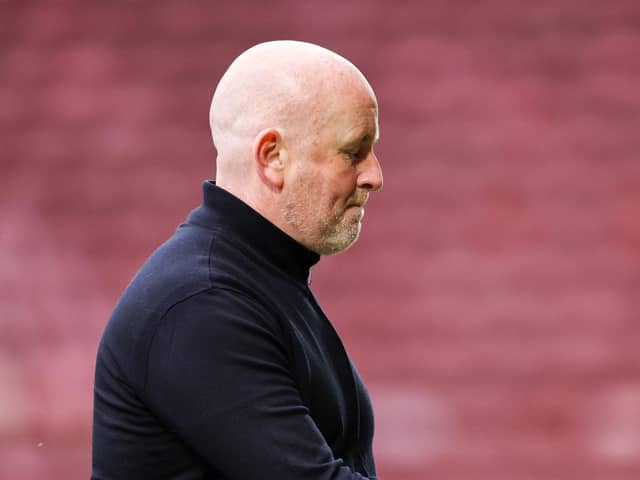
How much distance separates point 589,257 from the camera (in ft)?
11.3

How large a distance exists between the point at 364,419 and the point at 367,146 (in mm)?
360

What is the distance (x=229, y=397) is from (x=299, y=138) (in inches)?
13.5

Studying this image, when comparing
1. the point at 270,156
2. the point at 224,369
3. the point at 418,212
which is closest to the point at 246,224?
the point at 270,156

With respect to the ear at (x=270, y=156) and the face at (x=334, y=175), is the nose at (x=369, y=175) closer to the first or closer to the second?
the face at (x=334, y=175)

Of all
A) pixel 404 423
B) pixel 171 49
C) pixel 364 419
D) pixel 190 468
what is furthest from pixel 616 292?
pixel 190 468

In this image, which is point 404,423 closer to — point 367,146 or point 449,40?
point 449,40

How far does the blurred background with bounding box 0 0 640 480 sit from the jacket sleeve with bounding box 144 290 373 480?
89.0 inches

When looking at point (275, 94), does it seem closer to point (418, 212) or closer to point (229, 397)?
point (229, 397)

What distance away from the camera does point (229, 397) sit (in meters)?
1.18

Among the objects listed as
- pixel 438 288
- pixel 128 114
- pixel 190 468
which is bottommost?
pixel 190 468

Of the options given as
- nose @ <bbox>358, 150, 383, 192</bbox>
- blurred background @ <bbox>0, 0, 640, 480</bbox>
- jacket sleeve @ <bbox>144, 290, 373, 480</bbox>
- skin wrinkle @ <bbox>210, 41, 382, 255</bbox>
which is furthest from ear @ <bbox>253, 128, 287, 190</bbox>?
blurred background @ <bbox>0, 0, 640, 480</bbox>

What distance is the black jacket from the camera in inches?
46.4

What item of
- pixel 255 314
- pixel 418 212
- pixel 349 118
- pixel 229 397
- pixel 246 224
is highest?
pixel 418 212

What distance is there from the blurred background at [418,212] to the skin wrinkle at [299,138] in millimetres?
2094
